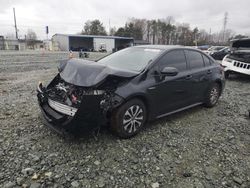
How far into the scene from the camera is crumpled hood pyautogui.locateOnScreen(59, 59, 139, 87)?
10.4ft

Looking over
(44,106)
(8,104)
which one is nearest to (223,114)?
(44,106)

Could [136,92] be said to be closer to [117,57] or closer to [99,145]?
[99,145]

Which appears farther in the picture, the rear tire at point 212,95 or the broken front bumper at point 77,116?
the rear tire at point 212,95

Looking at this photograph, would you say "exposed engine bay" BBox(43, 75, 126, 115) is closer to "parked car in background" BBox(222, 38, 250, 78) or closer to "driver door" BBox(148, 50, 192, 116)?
"driver door" BBox(148, 50, 192, 116)

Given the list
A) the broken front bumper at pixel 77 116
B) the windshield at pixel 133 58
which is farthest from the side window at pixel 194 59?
the broken front bumper at pixel 77 116

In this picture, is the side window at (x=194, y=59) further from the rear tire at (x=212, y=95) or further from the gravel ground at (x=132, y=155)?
the gravel ground at (x=132, y=155)

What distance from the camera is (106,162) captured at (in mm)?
2947

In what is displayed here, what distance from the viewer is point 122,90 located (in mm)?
3289

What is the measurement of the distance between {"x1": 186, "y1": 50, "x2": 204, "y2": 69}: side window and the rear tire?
71 cm

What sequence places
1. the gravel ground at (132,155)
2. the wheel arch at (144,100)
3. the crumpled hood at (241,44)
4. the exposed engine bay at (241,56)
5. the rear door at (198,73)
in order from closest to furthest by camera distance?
the gravel ground at (132,155) < the wheel arch at (144,100) < the rear door at (198,73) < the exposed engine bay at (241,56) < the crumpled hood at (241,44)

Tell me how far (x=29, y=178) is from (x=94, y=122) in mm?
1051

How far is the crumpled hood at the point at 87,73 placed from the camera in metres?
3.18

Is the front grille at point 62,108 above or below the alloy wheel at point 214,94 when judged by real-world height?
above

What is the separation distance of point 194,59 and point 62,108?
10.2ft
